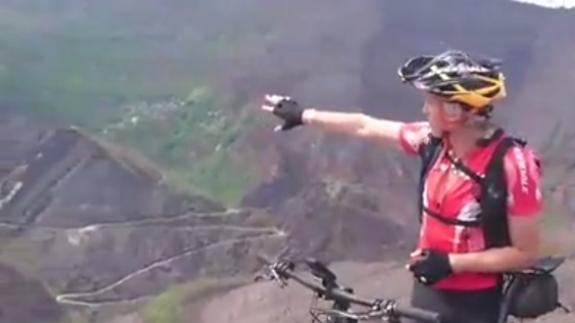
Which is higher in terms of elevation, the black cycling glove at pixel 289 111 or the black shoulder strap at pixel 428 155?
the black cycling glove at pixel 289 111

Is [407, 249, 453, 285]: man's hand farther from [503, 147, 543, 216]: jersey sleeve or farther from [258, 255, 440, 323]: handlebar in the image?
[503, 147, 543, 216]: jersey sleeve

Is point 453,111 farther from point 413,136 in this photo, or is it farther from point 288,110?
point 288,110

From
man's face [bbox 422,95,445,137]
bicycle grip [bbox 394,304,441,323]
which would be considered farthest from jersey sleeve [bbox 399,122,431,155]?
bicycle grip [bbox 394,304,441,323]

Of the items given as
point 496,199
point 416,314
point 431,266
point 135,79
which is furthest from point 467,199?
point 135,79

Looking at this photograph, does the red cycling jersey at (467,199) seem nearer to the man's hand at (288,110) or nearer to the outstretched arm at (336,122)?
the outstretched arm at (336,122)

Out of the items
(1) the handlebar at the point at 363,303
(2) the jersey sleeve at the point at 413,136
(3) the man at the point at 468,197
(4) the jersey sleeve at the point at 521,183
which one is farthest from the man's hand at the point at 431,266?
(2) the jersey sleeve at the point at 413,136

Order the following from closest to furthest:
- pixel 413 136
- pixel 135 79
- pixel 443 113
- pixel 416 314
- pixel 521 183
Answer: pixel 416 314 < pixel 521 183 < pixel 443 113 < pixel 413 136 < pixel 135 79

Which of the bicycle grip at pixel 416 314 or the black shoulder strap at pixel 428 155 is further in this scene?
the black shoulder strap at pixel 428 155

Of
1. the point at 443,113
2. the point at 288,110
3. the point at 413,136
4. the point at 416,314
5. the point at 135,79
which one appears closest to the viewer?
the point at 416,314
